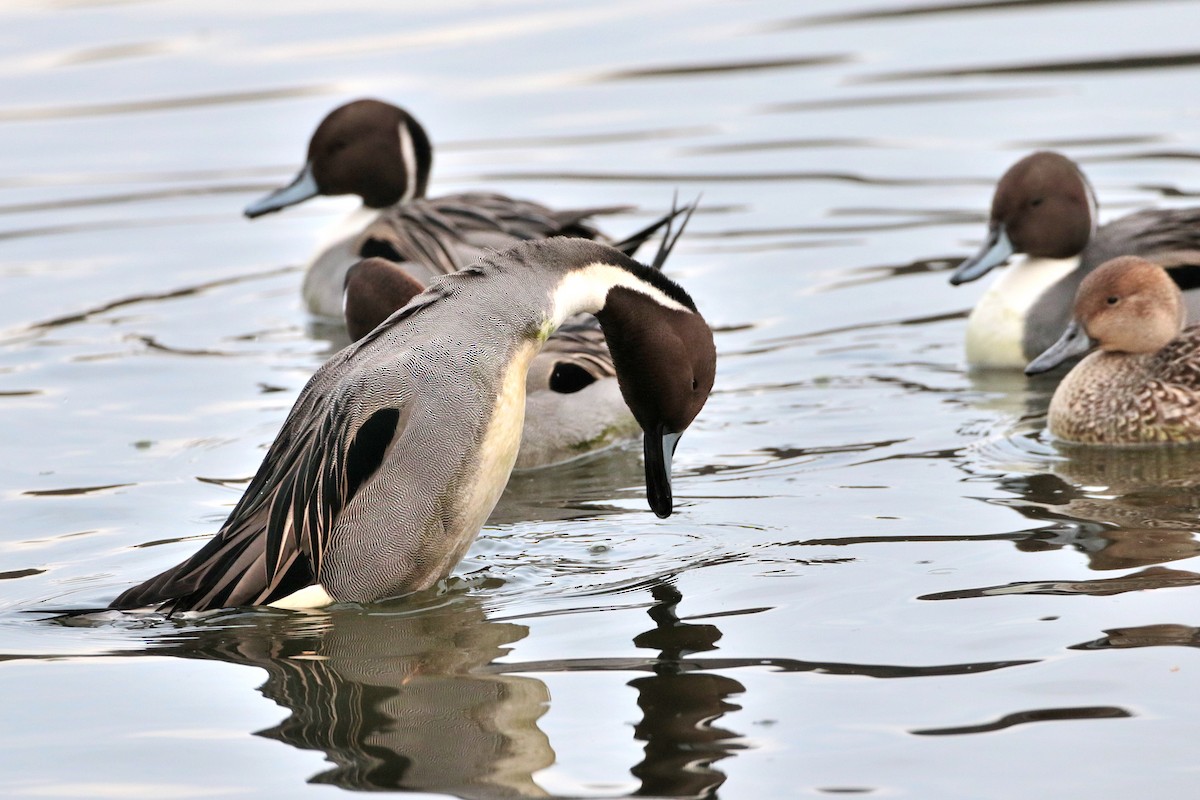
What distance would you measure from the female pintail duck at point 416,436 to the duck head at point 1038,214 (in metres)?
3.31

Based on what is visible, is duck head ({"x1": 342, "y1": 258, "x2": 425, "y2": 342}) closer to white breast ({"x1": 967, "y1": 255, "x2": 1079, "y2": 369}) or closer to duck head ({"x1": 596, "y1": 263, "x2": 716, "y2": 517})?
duck head ({"x1": 596, "y1": 263, "x2": 716, "y2": 517})

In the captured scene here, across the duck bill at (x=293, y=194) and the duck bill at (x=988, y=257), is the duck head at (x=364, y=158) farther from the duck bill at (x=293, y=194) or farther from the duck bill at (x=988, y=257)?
the duck bill at (x=988, y=257)

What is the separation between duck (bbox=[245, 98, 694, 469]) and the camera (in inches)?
297

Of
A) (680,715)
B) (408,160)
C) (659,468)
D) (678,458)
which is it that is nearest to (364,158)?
(408,160)

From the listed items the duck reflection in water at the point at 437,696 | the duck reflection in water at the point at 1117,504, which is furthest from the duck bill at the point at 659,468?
the duck reflection in water at the point at 1117,504

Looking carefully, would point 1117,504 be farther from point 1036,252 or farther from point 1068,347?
point 1036,252

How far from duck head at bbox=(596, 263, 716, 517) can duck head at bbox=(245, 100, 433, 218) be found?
4.94m

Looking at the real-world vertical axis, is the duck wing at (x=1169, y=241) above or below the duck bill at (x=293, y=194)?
below

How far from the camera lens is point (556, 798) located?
413cm

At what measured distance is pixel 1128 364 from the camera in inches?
288

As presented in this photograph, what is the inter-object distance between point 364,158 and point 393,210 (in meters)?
0.59

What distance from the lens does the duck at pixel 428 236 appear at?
297 inches

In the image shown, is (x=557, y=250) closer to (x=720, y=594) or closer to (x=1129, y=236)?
(x=720, y=594)

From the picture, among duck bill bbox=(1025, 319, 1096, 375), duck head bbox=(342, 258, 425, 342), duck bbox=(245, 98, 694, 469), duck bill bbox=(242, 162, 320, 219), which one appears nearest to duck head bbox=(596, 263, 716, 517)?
duck bbox=(245, 98, 694, 469)
